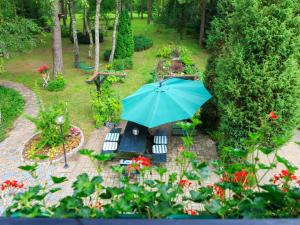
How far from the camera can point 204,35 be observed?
74.6 feet

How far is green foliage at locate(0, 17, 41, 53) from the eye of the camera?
12011 millimetres

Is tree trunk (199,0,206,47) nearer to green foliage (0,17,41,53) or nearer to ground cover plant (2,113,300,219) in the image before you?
green foliage (0,17,41,53)

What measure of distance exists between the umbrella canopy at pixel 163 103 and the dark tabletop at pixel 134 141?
2.27ft

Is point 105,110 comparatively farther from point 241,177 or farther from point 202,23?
point 202,23

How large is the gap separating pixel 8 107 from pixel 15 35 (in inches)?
129

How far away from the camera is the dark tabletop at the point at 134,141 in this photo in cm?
792

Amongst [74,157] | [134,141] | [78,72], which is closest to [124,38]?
[78,72]

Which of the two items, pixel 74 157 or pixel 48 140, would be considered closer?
pixel 74 157

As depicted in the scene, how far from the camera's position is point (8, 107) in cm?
1177

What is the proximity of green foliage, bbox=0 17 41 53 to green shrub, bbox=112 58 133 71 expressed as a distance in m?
5.02

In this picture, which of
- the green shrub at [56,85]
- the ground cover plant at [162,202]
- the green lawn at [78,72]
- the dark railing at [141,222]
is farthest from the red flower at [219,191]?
the green shrub at [56,85]

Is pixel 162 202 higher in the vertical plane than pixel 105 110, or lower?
higher

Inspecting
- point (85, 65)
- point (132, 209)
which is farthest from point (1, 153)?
point (85, 65)

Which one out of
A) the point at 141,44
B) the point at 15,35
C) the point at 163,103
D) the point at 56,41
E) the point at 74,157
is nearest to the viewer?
the point at 163,103
